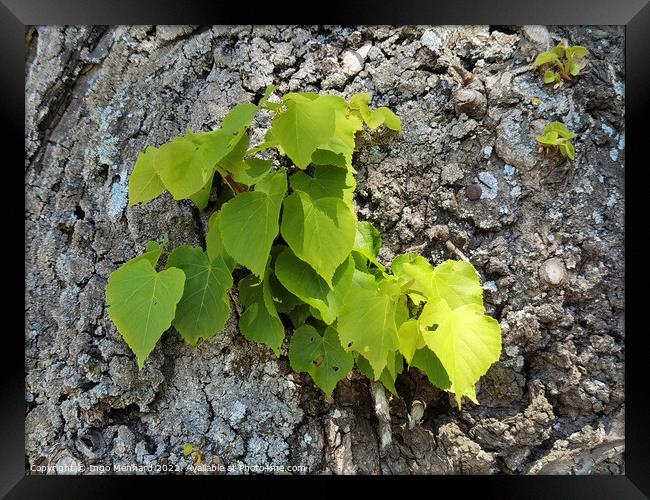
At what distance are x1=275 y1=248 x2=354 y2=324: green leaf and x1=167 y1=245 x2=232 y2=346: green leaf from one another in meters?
0.13

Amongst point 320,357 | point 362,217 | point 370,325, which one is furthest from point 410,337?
point 362,217

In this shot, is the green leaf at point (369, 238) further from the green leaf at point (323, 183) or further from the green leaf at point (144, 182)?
the green leaf at point (144, 182)

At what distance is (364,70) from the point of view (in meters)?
1.21

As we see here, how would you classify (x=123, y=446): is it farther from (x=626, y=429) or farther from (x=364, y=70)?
(x=626, y=429)

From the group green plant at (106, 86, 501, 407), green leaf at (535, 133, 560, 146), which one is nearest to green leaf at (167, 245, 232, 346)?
green plant at (106, 86, 501, 407)

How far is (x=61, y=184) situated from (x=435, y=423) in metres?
1.09

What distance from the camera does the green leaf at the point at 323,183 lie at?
3.31 ft

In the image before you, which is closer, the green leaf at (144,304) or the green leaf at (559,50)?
the green leaf at (144,304)

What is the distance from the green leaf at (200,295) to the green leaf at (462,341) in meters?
0.43

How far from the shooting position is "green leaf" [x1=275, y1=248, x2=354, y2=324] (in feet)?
3.25

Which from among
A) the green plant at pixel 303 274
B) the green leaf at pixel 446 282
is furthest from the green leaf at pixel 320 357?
the green leaf at pixel 446 282

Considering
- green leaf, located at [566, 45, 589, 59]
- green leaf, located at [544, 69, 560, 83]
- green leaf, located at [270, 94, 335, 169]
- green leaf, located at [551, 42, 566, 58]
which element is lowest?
green leaf, located at [544, 69, 560, 83]

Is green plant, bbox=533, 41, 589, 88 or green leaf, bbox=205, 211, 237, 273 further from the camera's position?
green plant, bbox=533, 41, 589, 88

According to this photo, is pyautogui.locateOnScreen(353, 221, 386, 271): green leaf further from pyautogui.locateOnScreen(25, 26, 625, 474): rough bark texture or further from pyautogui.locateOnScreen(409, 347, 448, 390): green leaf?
pyautogui.locateOnScreen(409, 347, 448, 390): green leaf
